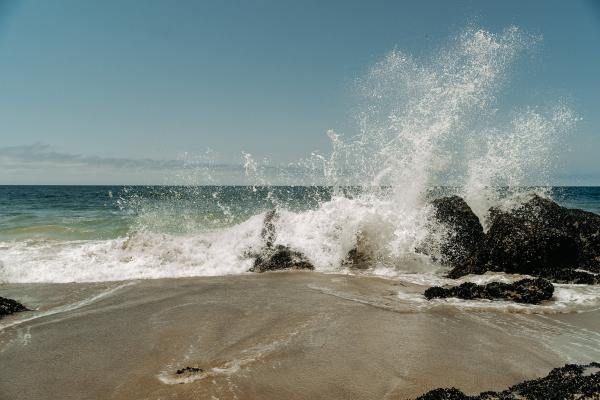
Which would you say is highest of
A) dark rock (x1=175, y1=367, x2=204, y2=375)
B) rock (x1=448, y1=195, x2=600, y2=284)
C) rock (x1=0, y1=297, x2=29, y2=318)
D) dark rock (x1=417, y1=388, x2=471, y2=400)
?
rock (x1=448, y1=195, x2=600, y2=284)

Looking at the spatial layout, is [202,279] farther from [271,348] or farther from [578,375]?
[578,375]

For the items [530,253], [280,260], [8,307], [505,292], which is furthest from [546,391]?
[280,260]

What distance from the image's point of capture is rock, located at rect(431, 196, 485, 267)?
8.76 meters

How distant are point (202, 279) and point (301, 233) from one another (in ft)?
9.94

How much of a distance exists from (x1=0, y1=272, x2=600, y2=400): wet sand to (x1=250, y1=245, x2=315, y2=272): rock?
2.45m

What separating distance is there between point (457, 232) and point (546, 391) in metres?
6.40

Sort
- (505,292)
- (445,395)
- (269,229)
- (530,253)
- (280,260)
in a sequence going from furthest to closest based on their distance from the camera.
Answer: (269,229)
(280,260)
(530,253)
(505,292)
(445,395)

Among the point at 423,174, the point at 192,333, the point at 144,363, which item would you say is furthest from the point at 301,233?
the point at 144,363

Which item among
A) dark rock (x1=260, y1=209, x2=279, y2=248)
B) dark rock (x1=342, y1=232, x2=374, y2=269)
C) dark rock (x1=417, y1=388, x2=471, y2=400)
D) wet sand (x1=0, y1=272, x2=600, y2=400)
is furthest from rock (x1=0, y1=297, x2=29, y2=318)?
dark rock (x1=342, y1=232, x2=374, y2=269)

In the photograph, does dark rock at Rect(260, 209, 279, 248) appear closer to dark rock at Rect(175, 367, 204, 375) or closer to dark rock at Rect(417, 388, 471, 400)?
dark rock at Rect(175, 367, 204, 375)

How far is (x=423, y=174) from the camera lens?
1099 centimetres

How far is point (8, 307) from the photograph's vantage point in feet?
17.6

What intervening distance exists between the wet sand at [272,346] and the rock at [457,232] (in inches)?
133

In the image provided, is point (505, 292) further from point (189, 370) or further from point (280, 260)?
point (189, 370)
